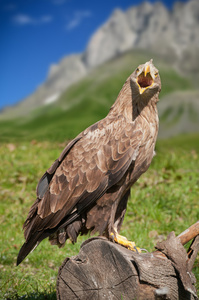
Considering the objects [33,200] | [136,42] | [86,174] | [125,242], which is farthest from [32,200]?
[136,42]

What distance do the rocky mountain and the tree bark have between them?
7975 cm

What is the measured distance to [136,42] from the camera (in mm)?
138250

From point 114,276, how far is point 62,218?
0.76 metres

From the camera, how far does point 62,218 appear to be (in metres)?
3.27

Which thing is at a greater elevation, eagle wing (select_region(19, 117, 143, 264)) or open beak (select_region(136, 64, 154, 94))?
open beak (select_region(136, 64, 154, 94))

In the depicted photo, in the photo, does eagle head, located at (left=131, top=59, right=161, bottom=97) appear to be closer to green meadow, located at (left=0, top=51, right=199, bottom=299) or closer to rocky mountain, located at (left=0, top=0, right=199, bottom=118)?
green meadow, located at (left=0, top=51, right=199, bottom=299)

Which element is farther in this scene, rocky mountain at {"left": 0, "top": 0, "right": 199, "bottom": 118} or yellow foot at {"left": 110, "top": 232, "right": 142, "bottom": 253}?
rocky mountain at {"left": 0, "top": 0, "right": 199, "bottom": 118}

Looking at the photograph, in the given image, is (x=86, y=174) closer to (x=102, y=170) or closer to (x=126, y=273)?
(x=102, y=170)

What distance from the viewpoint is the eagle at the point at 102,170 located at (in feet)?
10.6

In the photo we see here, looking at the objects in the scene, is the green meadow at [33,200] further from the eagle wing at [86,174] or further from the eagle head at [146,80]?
the eagle wing at [86,174]

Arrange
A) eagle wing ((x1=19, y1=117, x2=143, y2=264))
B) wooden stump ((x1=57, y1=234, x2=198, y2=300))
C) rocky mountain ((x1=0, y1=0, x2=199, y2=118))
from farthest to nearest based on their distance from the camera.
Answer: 1. rocky mountain ((x1=0, y1=0, x2=199, y2=118))
2. eagle wing ((x1=19, y1=117, x2=143, y2=264))
3. wooden stump ((x1=57, y1=234, x2=198, y2=300))

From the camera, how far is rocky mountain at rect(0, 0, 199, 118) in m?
104

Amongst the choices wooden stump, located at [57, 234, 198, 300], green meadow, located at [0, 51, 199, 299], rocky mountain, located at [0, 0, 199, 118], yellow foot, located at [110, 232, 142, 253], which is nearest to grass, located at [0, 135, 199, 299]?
green meadow, located at [0, 51, 199, 299]

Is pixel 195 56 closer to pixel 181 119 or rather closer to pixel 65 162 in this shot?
pixel 181 119
